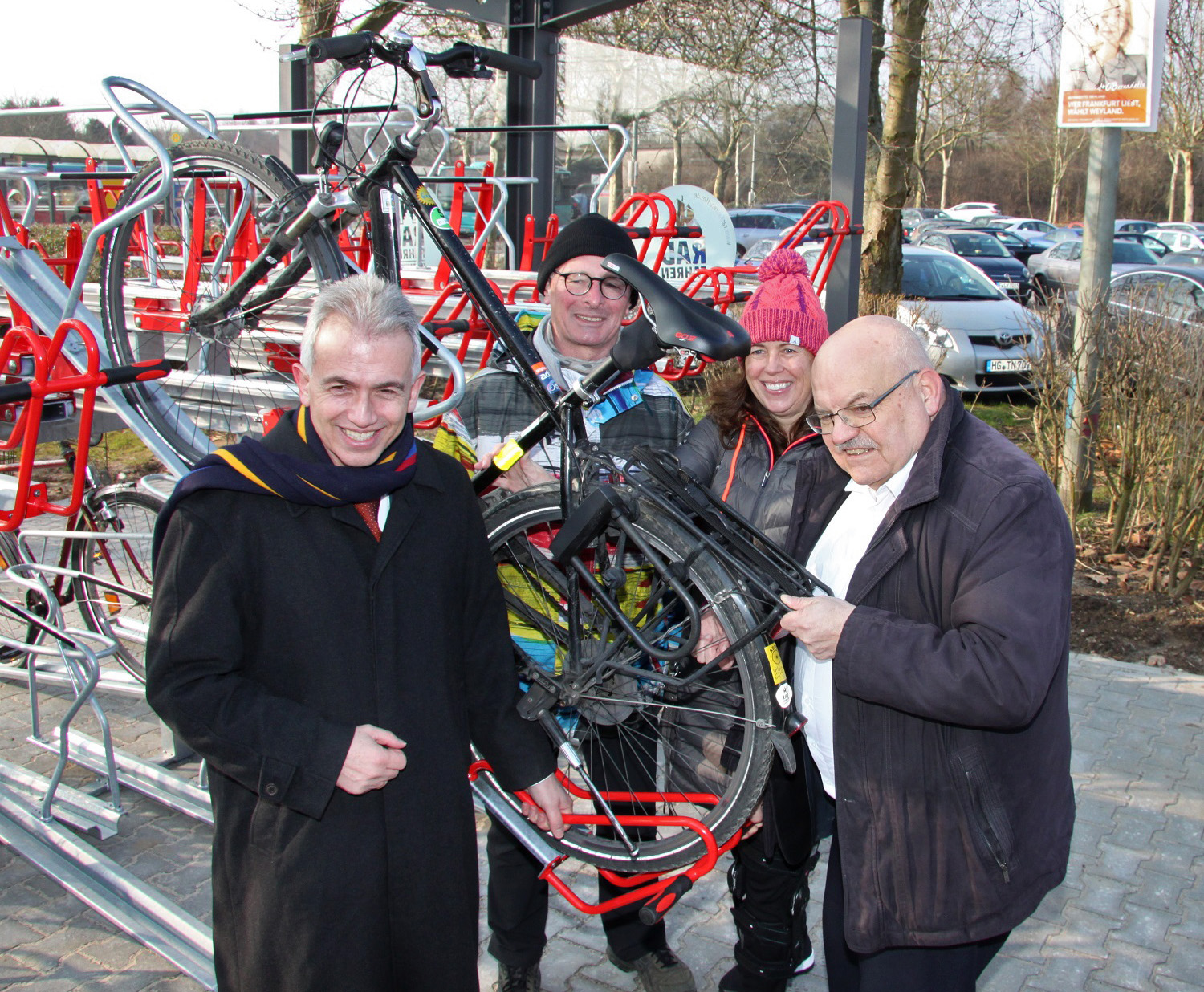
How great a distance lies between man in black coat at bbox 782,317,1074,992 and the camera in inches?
73.0

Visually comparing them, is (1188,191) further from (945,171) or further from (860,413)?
(860,413)

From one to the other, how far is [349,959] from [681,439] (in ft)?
5.15

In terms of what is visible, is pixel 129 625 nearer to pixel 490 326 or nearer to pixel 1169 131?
pixel 490 326

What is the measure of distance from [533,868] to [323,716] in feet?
3.99

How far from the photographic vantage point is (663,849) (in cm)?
253

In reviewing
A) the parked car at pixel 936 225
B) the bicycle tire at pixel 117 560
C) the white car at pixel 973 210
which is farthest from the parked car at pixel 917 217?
the bicycle tire at pixel 117 560

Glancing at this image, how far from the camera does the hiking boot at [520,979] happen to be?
2.95 meters

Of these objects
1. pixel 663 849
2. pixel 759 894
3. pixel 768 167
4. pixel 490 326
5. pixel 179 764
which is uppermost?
pixel 768 167

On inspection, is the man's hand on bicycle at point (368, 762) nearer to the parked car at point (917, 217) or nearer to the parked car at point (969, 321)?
the parked car at point (969, 321)

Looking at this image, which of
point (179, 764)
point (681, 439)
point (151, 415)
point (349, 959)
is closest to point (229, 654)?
point (349, 959)

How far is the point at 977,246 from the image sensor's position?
23.8m

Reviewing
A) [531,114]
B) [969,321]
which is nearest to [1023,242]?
[969,321]

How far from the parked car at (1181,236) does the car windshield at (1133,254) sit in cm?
500

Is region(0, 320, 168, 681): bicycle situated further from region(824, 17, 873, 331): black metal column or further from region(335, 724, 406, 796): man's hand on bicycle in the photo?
region(824, 17, 873, 331): black metal column
